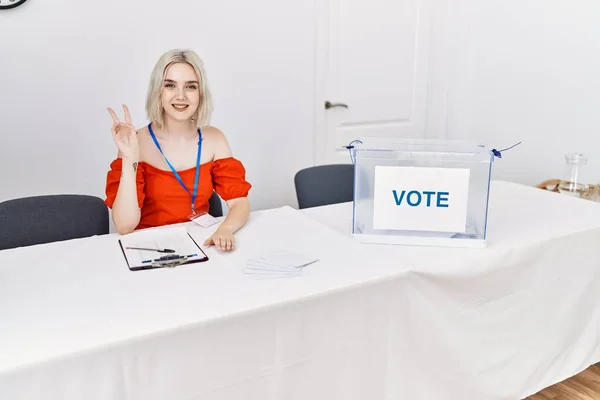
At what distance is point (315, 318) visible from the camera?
4.65ft

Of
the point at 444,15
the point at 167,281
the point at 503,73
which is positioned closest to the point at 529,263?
the point at 167,281

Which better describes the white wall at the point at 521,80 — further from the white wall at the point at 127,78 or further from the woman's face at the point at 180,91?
the woman's face at the point at 180,91

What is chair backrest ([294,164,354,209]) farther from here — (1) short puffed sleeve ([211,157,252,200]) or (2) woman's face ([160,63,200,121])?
(2) woman's face ([160,63,200,121])

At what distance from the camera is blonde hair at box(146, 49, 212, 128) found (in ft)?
6.47

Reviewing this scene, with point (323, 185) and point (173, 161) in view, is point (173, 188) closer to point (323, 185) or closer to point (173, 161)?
point (173, 161)

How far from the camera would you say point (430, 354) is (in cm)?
161

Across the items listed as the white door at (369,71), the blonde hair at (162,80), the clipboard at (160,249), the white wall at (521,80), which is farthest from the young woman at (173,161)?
the white wall at (521,80)

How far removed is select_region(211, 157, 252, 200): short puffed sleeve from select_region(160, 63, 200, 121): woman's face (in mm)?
231

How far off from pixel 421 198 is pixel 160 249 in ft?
2.60

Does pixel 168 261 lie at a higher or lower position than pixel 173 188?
lower

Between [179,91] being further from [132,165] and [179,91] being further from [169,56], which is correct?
[132,165]

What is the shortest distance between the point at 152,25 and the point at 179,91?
1.12m

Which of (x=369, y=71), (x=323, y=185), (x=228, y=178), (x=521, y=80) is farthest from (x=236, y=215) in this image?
(x=521, y=80)

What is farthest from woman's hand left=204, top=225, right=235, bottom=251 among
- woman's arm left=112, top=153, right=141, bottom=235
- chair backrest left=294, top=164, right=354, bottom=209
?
chair backrest left=294, top=164, right=354, bottom=209
